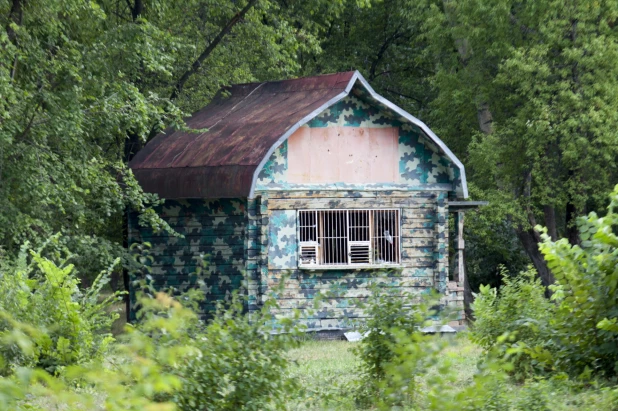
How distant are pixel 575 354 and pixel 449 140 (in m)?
17.7

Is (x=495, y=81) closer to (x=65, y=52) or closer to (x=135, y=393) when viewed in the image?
(x=65, y=52)

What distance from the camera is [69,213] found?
17125 millimetres

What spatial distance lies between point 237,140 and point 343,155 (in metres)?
1.99

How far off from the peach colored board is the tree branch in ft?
17.2

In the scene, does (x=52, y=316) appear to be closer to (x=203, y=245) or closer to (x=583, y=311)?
(x=583, y=311)

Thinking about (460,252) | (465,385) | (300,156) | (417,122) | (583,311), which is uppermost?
(417,122)

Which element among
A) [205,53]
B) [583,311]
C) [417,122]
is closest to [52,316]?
[583,311]

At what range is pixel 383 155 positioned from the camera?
1745 centimetres

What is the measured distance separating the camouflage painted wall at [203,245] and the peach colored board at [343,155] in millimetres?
1306

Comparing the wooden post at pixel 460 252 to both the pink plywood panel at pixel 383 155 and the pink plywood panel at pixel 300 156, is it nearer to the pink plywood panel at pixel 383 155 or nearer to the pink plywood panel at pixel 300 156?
the pink plywood panel at pixel 383 155

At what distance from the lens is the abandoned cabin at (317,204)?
655 inches

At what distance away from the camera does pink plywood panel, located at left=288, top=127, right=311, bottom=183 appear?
1688cm

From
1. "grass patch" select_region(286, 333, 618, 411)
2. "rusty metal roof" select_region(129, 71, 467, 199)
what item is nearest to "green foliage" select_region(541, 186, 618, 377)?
"grass patch" select_region(286, 333, 618, 411)

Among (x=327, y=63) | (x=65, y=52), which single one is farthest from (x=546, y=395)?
(x=327, y=63)
